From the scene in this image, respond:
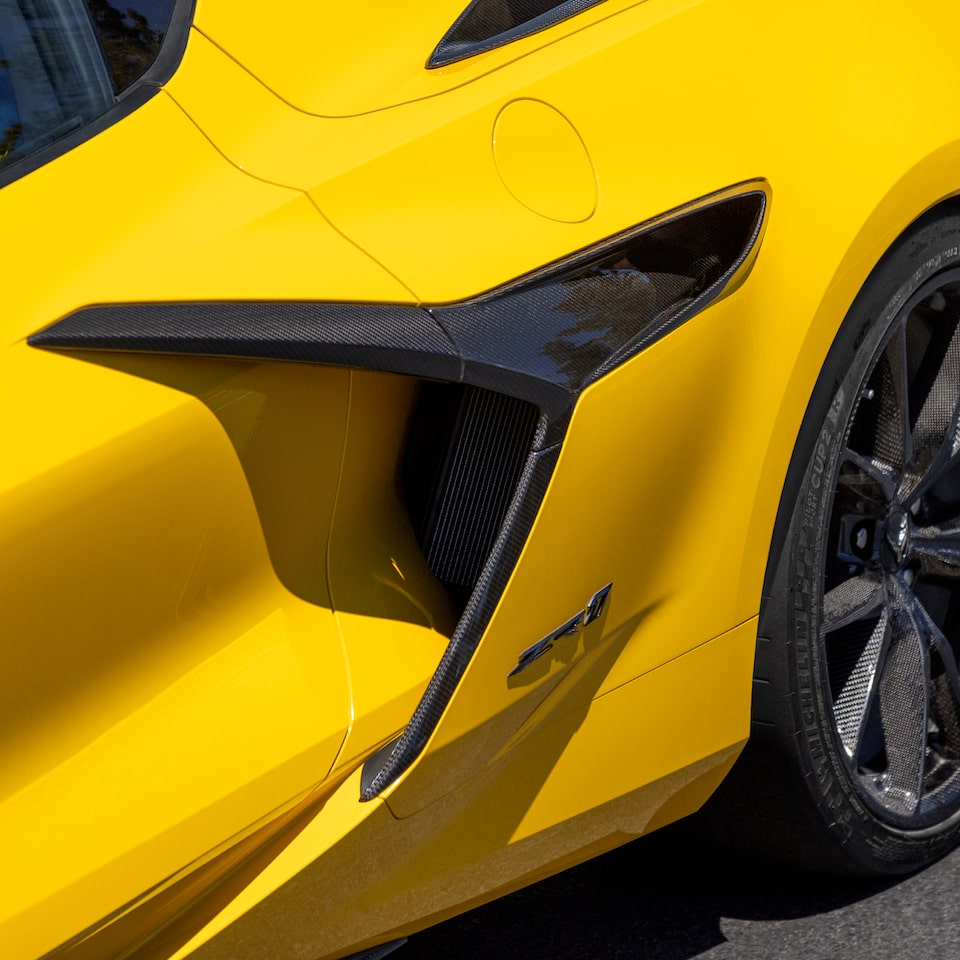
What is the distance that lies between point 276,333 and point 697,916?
3.93 feet

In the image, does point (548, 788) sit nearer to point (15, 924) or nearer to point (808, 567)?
point (808, 567)

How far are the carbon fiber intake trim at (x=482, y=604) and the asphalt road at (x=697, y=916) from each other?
0.72m

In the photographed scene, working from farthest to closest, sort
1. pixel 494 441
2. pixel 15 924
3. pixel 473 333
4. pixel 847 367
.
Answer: pixel 847 367 < pixel 494 441 < pixel 473 333 < pixel 15 924

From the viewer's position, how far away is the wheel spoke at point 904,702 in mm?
1939

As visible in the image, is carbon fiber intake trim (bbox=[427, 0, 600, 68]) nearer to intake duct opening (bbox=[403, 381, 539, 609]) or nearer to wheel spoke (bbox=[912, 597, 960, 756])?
intake duct opening (bbox=[403, 381, 539, 609])

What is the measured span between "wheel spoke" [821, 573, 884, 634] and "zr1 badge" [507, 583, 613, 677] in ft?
1.68

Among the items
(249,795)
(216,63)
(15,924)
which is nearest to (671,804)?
(249,795)

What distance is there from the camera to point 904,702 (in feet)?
6.42

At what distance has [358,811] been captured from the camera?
1.22 meters

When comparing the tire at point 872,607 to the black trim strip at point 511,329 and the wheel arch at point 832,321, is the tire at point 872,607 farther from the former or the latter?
the black trim strip at point 511,329

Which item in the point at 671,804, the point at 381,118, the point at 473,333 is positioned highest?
the point at 381,118

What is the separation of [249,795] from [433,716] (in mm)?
180

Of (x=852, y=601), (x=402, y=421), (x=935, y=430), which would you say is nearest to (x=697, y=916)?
(x=852, y=601)

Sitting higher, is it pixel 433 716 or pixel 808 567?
pixel 433 716
